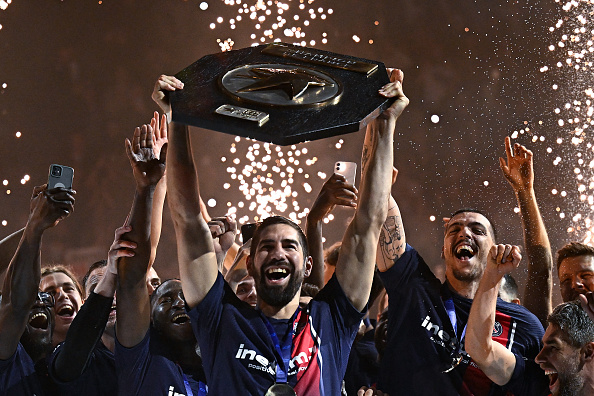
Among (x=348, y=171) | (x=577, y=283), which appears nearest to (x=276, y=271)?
(x=348, y=171)

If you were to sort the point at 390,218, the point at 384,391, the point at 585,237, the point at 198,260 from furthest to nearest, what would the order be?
the point at 585,237
the point at 390,218
the point at 384,391
the point at 198,260

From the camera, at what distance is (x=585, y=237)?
6.06 metres

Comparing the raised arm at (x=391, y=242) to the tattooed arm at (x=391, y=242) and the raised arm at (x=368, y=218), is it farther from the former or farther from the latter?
the raised arm at (x=368, y=218)

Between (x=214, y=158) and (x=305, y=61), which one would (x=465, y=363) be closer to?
(x=305, y=61)

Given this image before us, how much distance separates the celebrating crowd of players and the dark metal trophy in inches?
4.3

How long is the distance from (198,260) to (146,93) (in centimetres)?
411

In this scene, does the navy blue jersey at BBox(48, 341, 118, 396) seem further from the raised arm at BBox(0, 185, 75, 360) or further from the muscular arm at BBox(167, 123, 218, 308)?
the muscular arm at BBox(167, 123, 218, 308)

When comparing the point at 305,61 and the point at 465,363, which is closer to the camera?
the point at 305,61

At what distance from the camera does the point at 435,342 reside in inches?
126

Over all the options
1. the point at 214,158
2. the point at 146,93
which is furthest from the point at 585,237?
the point at 146,93

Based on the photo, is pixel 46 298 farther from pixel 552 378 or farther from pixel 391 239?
pixel 552 378

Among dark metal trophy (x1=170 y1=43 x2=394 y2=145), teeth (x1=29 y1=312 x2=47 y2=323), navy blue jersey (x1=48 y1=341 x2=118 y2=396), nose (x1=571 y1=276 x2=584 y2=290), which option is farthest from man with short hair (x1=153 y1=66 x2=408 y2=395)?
nose (x1=571 y1=276 x2=584 y2=290)

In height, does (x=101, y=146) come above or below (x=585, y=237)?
above

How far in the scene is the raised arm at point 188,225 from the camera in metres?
2.81
